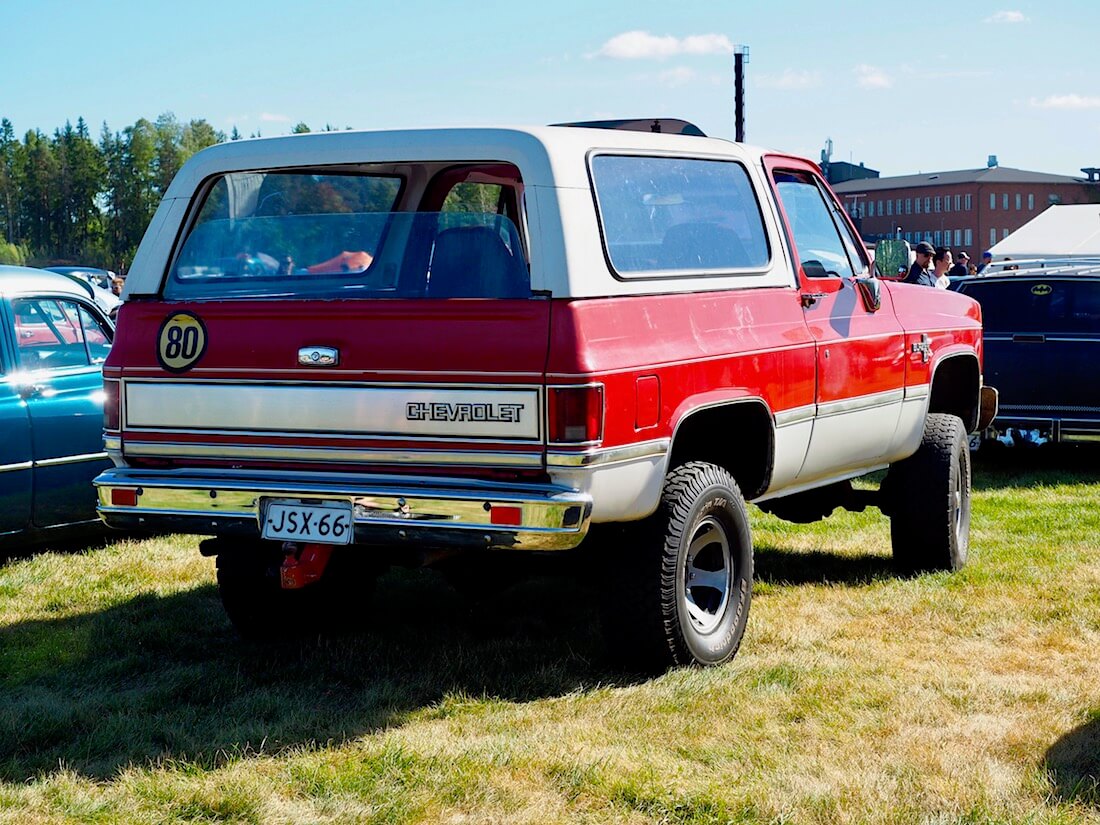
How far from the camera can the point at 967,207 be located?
141 meters

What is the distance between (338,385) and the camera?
4906mm

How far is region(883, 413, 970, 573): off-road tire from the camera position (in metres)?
7.29

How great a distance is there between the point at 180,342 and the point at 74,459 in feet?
9.79

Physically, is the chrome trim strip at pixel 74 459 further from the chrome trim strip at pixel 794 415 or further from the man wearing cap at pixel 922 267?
the man wearing cap at pixel 922 267

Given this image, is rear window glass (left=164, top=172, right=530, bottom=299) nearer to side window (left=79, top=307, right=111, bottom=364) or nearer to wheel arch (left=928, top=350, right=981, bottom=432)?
side window (left=79, top=307, right=111, bottom=364)

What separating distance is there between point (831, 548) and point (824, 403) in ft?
7.41

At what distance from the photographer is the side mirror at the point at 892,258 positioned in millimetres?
7055

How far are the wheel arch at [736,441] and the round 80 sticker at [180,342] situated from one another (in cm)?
179

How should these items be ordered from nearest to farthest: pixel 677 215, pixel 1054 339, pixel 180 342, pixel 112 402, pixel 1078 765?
pixel 1078 765 < pixel 180 342 < pixel 112 402 < pixel 677 215 < pixel 1054 339

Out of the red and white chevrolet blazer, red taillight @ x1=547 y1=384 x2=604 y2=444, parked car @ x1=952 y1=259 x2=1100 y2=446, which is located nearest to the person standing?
parked car @ x1=952 y1=259 x2=1100 y2=446

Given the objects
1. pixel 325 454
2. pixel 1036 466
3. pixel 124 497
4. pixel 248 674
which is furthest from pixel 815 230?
pixel 1036 466

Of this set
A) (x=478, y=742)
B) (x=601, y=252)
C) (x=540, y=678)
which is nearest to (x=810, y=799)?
(x=478, y=742)

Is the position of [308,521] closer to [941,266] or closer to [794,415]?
[794,415]

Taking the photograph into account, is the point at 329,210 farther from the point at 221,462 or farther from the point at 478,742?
the point at 478,742
